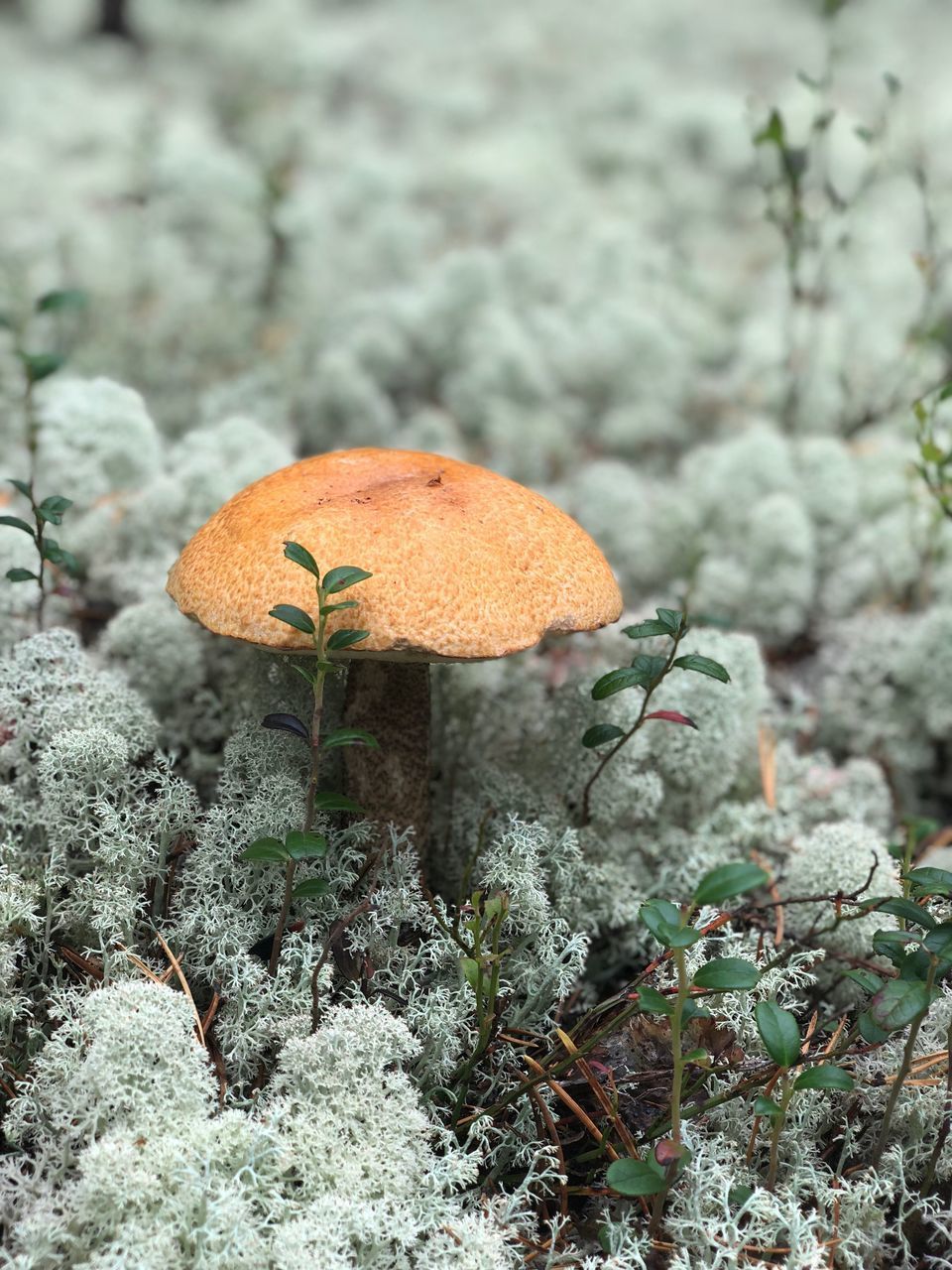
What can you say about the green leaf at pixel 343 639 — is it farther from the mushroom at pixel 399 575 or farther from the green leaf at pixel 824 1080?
the green leaf at pixel 824 1080

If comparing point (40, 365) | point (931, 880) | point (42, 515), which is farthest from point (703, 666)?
point (40, 365)

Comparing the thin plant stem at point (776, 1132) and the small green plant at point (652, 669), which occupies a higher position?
the small green plant at point (652, 669)

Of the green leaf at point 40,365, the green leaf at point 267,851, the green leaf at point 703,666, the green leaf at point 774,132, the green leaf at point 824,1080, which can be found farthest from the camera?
the green leaf at point 774,132

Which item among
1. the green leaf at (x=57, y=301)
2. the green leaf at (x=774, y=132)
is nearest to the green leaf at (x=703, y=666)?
the green leaf at (x=57, y=301)

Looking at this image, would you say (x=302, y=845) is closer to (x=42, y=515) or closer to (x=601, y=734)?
(x=601, y=734)

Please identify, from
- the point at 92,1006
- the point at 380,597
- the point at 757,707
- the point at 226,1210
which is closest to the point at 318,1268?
the point at 226,1210

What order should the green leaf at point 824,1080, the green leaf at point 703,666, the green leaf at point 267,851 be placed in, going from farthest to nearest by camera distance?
the green leaf at point 703,666, the green leaf at point 267,851, the green leaf at point 824,1080

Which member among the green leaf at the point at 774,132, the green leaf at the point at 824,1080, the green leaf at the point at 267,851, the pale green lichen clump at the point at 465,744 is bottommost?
Result: the pale green lichen clump at the point at 465,744

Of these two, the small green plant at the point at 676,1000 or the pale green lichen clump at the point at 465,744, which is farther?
the pale green lichen clump at the point at 465,744
